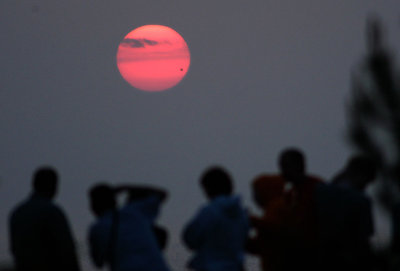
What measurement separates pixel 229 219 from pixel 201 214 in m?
0.20

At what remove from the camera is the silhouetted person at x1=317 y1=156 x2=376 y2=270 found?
483cm

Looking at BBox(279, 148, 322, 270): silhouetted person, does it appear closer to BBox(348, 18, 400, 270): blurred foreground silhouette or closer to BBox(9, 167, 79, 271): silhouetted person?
BBox(9, 167, 79, 271): silhouetted person

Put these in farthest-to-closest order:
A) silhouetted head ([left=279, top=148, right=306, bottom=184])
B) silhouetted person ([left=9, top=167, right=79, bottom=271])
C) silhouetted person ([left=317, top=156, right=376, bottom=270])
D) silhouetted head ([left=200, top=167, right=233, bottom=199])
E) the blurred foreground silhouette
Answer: the blurred foreground silhouette < silhouetted person ([left=9, top=167, right=79, bottom=271]) < silhouetted head ([left=279, top=148, right=306, bottom=184]) < silhouetted head ([left=200, top=167, right=233, bottom=199]) < silhouetted person ([left=317, top=156, right=376, bottom=270])

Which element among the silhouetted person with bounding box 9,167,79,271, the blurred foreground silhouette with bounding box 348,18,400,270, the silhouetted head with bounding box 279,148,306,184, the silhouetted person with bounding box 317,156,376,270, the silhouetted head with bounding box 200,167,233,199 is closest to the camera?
the silhouetted person with bounding box 317,156,376,270

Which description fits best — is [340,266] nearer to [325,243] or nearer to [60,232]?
[325,243]

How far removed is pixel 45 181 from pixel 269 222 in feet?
5.53

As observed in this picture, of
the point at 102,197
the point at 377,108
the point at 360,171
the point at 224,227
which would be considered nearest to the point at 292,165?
the point at 360,171

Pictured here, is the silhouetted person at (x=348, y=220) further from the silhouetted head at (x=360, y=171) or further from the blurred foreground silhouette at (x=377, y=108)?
the blurred foreground silhouette at (x=377, y=108)

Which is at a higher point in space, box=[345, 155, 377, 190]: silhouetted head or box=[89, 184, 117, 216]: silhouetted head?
box=[345, 155, 377, 190]: silhouetted head

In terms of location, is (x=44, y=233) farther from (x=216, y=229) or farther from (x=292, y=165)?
(x=292, y=165)

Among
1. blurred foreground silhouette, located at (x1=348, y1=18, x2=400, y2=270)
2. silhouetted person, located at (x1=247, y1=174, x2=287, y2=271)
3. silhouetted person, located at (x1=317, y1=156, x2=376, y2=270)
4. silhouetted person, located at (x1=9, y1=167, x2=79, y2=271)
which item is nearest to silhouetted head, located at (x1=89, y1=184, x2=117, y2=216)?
silhouetted person, located at (x1=9, y1=167, x2=79, y2=271)

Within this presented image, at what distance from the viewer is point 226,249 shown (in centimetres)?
494

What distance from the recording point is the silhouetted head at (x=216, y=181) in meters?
4.93

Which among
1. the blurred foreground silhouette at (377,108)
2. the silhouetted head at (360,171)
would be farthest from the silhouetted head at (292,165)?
the blurred foreground silhouette at (377,108)
